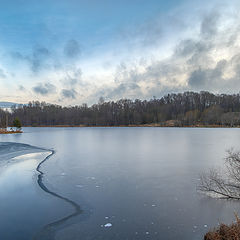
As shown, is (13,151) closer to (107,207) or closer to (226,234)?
(107,207)

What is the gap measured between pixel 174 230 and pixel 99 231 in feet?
5.41

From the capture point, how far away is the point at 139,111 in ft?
365

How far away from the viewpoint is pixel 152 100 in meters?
125

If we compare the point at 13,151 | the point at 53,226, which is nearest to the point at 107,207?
the point at 53,226

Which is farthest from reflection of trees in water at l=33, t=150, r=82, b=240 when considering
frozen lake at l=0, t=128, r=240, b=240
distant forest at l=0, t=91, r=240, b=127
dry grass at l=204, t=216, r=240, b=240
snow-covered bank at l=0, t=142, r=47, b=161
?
distant forest at l=0, t=91, r=240, b=127

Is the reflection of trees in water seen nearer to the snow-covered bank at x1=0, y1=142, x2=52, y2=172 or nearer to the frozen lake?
the frozen lake

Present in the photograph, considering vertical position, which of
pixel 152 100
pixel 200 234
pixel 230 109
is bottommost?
pixel 200 234

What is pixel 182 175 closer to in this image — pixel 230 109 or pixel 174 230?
pixel 174 230

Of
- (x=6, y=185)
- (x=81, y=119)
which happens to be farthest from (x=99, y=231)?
(x=81, y=119)

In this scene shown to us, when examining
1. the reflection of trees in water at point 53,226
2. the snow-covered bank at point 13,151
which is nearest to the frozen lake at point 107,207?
the reflection of trees in water at point 53,226

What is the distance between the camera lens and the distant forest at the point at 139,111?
100938 mm

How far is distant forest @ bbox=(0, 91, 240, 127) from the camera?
101m

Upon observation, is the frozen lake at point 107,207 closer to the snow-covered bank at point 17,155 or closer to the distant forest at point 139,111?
the snow-covered bank at point 17,155

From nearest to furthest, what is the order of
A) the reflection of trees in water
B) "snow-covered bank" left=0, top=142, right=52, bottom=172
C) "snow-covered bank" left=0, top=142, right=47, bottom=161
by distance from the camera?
the reflection of trees in water, "snow-covered bank" left=0, top=142, right=52, bottom=172, "snow-covered bank" left=0, top=142, right=47, bottom=161
